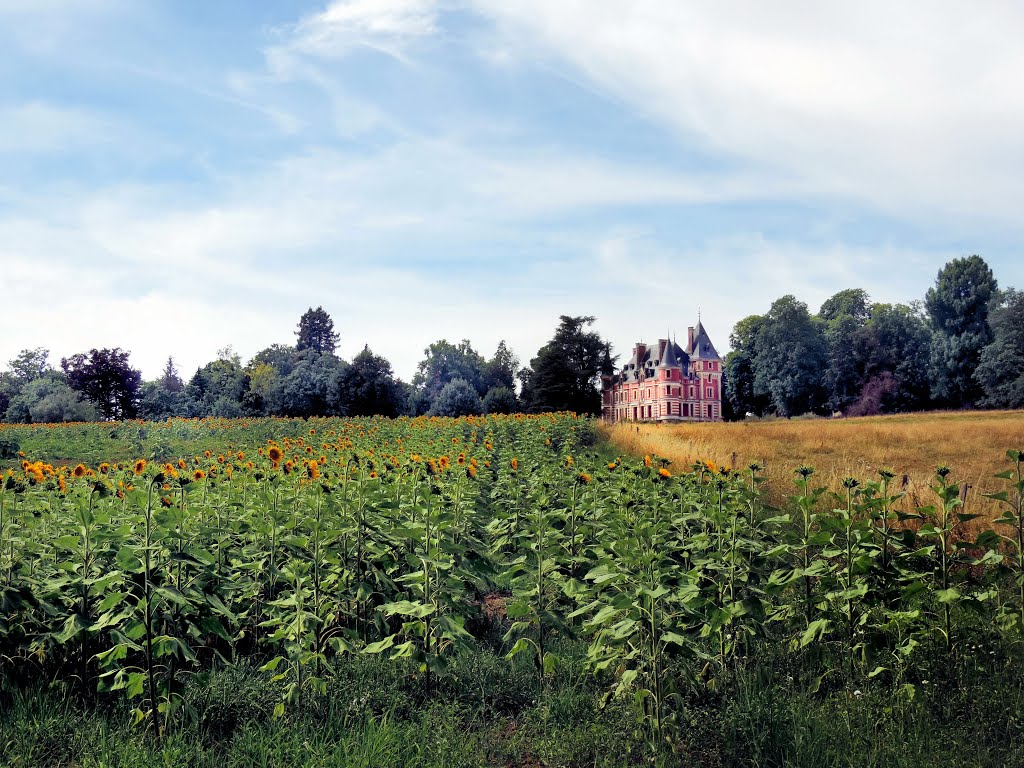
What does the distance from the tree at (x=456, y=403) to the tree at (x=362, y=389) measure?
24.3 ft

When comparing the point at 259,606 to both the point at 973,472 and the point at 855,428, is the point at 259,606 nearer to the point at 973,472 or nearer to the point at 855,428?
the point at 973,472

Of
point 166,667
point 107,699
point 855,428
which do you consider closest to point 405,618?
point 166,667

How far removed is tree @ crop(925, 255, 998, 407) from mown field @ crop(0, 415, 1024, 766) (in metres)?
55.1

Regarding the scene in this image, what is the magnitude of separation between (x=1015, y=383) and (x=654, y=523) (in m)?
50.5

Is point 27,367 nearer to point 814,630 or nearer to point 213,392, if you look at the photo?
point 213,392

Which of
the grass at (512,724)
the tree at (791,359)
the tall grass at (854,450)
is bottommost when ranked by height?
the grass at (512,724)

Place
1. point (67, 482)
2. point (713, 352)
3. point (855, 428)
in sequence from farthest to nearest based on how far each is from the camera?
point (713, 352) < point (855, 428) < point (67, 482)

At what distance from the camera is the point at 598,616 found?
13.8ft

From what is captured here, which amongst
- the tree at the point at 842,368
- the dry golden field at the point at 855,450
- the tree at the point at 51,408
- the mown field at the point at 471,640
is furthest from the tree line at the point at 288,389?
the mown field at the point at 471,640

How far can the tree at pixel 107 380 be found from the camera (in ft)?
164

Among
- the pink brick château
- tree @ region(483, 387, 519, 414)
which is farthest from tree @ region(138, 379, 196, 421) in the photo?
the pink brick château

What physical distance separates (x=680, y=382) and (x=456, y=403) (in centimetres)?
3281

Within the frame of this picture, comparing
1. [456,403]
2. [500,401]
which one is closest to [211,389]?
[456,403]

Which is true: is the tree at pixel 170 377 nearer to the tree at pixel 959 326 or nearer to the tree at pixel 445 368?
the tree at pixel 445 368
